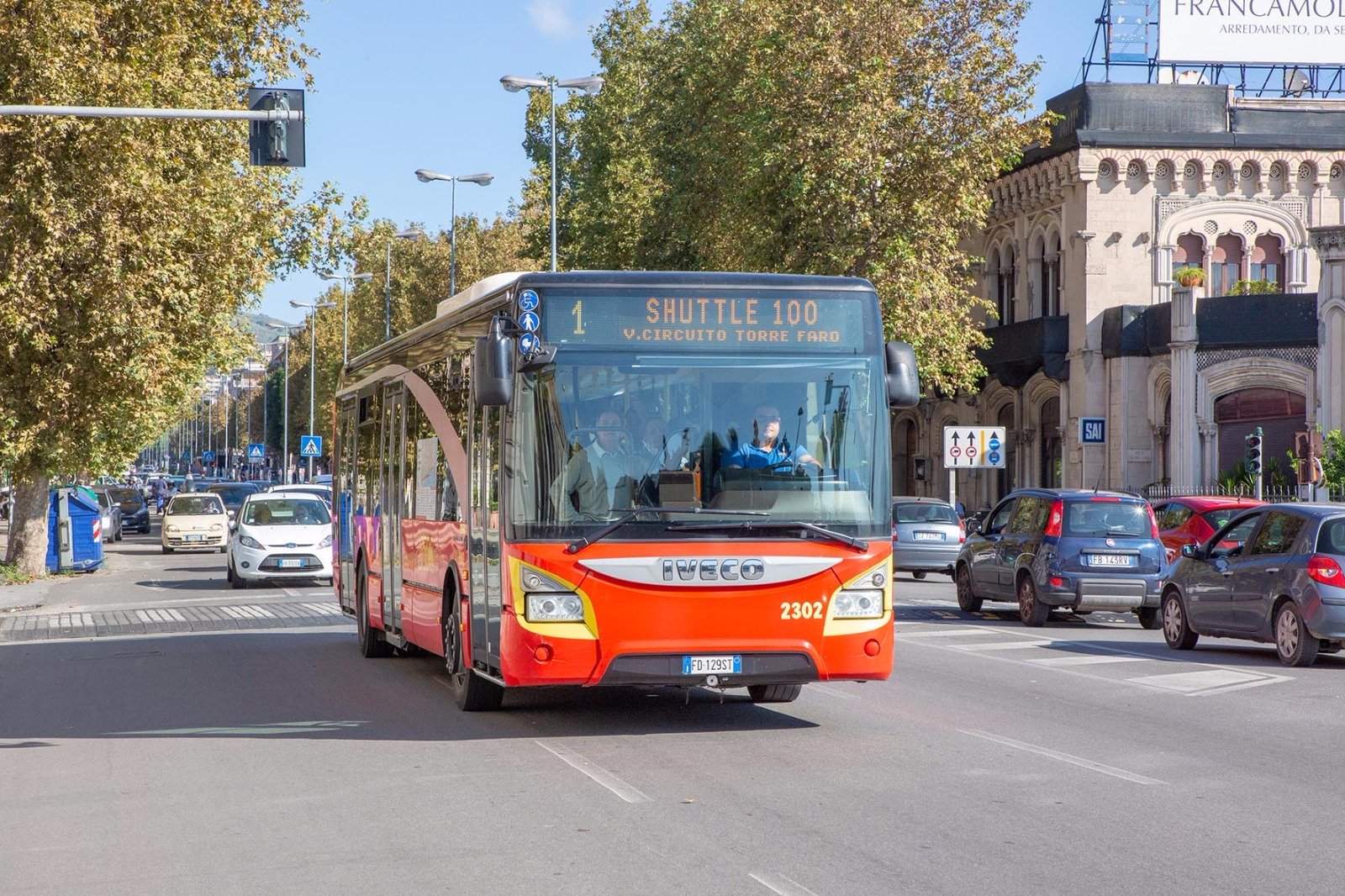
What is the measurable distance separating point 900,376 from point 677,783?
10.6ft

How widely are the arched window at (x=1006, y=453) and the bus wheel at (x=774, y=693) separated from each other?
35820 mm

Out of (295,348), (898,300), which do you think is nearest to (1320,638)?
(898,300)

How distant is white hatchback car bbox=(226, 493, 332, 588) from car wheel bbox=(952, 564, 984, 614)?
11489 millimetres

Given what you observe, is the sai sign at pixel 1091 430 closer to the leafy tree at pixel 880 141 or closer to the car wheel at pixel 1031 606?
the leafy tree at pixel 880 141

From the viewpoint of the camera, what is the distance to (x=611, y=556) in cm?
1039

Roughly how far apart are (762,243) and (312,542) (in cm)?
1263

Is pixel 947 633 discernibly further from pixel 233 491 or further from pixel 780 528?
pixel 233 491

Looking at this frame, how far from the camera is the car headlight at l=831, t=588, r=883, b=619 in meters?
10.7

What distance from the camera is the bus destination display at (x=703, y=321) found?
35.2 ft

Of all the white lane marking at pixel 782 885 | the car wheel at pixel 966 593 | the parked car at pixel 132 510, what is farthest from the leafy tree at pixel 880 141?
the parked car at pixel 132 510

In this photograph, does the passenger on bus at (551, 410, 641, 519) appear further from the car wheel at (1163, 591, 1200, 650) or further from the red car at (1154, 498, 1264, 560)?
the red car at (1154, 498, 1264, 560)

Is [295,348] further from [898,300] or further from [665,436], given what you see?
[665,436]

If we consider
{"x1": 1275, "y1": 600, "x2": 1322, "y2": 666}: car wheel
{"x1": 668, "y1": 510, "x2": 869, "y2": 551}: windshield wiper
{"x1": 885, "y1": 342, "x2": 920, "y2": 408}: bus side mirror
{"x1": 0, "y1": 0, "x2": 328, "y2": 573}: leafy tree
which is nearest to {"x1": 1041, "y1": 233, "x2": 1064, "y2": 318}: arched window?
{"x1": 0, "y1": 0, "x2": 328, "y2": 573}: leafy tree

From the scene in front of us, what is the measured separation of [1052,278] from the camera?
45625mm
